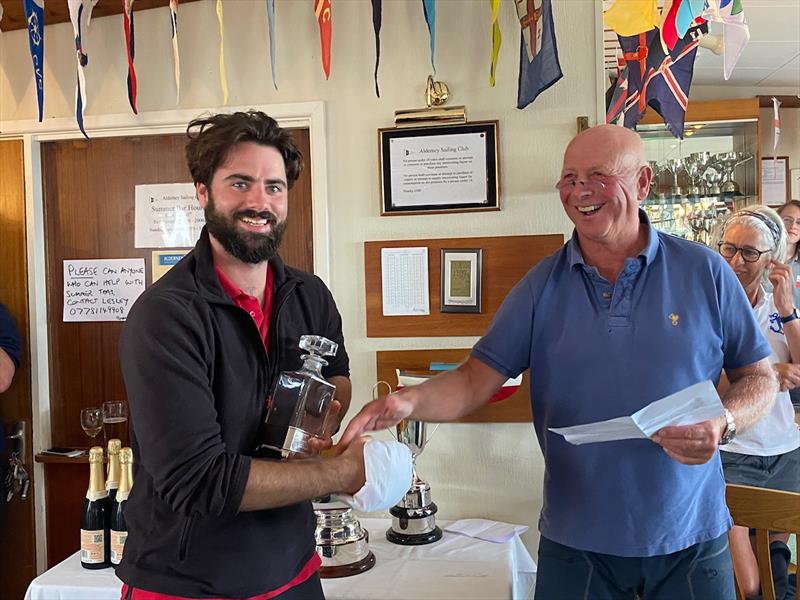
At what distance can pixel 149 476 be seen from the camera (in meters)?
1.30

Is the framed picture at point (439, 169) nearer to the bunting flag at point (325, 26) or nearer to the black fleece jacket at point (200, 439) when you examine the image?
the bunting flag at point (325, 26)

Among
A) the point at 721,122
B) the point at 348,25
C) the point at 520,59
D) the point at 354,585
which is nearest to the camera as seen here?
the point at 354,585

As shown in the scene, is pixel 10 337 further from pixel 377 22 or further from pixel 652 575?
pixel 652 575

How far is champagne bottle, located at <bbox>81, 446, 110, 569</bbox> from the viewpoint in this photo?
81.0 inches

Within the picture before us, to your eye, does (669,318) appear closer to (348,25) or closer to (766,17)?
(348,25)

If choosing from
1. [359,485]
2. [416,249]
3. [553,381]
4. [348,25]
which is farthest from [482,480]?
[348,25]

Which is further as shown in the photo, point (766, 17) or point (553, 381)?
point (766, 17)

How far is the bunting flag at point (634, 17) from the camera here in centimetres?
195

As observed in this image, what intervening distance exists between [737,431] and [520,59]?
1.35m

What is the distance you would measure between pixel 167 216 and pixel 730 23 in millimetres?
1927

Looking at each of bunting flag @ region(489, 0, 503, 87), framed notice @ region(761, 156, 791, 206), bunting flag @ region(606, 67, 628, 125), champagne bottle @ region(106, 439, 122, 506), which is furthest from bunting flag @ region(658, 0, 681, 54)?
framed notice @ region(761, 156, 791, 206)

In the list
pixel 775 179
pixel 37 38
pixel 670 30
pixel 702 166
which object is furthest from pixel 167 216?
pixel 775 179

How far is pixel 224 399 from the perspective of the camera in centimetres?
130

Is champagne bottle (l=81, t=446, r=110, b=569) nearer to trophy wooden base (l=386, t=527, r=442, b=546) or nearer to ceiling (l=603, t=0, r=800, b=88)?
trophy wooden base (l=386, t=527, r=442, b=546)
